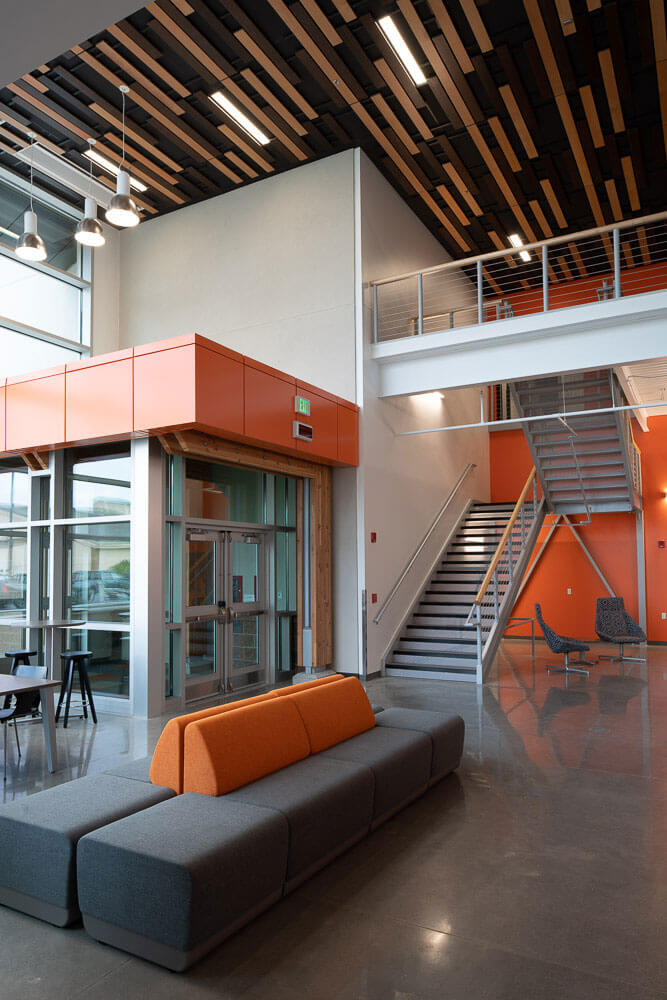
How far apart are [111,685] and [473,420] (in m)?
9.19

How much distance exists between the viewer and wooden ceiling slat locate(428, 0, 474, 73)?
7.04 meters

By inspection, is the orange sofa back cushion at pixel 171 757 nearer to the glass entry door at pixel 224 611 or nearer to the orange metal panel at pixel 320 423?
the glass entry door at pixel 224 611

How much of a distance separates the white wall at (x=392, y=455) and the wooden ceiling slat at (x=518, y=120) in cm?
211

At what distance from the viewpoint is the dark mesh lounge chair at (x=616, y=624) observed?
1152 cm

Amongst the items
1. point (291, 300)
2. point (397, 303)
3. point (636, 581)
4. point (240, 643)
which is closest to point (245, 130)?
point (291, 300)

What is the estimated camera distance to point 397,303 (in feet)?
35.9

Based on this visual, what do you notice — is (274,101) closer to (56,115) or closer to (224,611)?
(56,115)

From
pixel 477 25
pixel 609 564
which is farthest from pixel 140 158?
pixel 609 564

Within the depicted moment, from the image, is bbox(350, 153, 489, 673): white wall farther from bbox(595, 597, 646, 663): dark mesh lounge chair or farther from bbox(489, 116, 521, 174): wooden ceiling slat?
bbox(595, 597, 646, 663): dark mesh lounge chair

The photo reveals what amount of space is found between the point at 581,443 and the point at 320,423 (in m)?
5.02

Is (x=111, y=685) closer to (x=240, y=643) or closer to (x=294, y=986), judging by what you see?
(x=240, y=643)

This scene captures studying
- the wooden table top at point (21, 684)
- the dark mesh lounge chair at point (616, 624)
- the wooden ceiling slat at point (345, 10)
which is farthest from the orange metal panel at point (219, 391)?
the dark mesh lounge chair at point (616, 624)

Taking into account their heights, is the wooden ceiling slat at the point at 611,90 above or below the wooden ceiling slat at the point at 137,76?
below

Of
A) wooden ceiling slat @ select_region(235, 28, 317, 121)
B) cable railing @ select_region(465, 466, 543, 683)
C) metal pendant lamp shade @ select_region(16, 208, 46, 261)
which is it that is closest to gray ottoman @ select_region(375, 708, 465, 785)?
cable railing @ select_region(465, 466, 543, 683)
